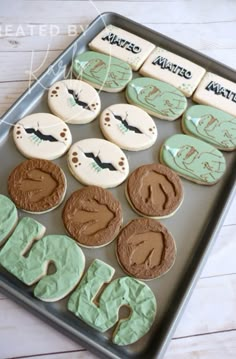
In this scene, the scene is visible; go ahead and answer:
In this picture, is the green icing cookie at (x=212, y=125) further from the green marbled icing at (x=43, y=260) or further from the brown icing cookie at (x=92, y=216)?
the green marbled icing at (x=43, y=260)

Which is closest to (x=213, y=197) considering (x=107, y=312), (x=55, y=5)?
(x=107, y=312)

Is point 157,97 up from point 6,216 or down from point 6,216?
up

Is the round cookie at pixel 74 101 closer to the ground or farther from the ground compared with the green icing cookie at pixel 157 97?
closer to the ground

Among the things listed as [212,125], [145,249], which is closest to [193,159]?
[212,125]

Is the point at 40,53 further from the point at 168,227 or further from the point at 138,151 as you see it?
the point at 168,227

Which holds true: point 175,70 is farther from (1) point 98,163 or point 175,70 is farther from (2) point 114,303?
(2) point 114,303

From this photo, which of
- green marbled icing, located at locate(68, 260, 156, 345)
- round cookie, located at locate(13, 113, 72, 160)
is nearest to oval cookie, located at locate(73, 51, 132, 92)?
round cookie, located at locate(13, 113, 72, 160)

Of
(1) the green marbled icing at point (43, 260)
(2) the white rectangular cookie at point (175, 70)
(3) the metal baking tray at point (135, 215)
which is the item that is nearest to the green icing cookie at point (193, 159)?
(3) the metal baking tray at point (135, 215)
